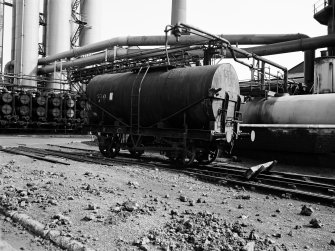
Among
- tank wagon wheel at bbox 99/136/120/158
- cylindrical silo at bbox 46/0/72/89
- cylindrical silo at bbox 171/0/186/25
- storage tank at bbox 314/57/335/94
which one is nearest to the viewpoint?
tank wagon wheel at bbox 99/136/120/158

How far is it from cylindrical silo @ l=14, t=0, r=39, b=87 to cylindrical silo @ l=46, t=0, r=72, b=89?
4.46 ft

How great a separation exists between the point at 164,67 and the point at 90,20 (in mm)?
27707

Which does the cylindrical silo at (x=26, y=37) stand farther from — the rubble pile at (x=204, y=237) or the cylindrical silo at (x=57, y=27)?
the rubble pile at (x=204, y=237)

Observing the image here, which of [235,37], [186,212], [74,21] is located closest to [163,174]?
[186,212]

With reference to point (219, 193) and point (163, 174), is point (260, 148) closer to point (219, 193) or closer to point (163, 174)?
point (163, 174)

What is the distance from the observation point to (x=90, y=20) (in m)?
36.1

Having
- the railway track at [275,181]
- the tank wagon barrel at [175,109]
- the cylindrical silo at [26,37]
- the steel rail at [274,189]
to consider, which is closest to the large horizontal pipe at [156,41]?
the cylindrical silo at [26,37]

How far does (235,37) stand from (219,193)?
17092 millimetres

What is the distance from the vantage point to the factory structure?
1226cm

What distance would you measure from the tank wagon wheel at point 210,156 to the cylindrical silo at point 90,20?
1095 inches

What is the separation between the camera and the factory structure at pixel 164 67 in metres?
12.3

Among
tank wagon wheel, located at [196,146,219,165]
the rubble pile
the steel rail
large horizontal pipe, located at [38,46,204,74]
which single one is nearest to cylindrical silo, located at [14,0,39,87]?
large horizontal pipe, located at [38,46,204,74]

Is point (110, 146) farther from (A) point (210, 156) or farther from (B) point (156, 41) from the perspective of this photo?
(B) point (156, 41)

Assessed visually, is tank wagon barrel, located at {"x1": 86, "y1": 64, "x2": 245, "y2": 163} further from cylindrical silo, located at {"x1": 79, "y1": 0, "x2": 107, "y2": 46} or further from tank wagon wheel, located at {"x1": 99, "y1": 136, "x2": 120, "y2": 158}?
cylindrical silo, located at {"x1": 79, "y1": 0, "x2": 107, "y2": 46}
